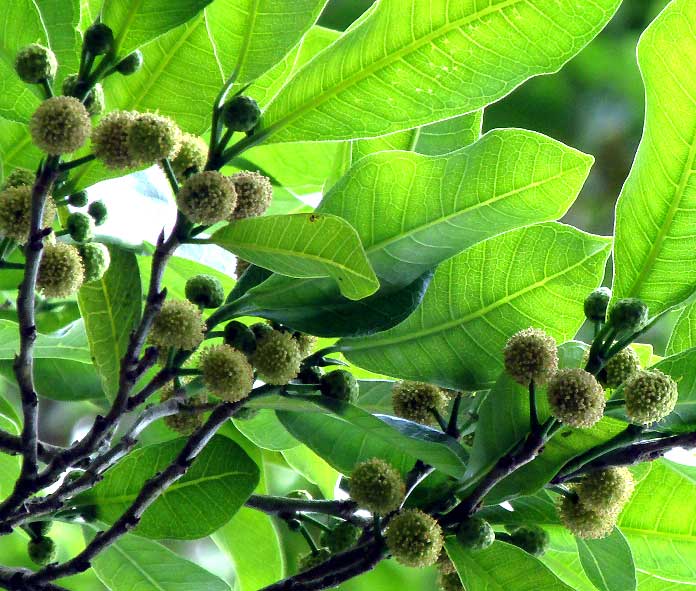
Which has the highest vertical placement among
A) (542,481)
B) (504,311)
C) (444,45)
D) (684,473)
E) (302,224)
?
(444,45)

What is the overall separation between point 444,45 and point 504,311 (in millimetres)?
392

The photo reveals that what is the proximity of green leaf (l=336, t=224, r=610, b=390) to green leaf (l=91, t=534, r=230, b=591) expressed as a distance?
0.46 m

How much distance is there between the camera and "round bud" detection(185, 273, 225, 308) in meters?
1.33

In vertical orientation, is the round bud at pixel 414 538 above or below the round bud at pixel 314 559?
above

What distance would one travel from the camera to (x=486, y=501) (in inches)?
55.7

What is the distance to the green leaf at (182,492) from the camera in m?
1.52

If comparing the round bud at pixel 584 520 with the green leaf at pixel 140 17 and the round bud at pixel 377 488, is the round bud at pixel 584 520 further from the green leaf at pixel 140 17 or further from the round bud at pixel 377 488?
the green leaf at pixel 140 17

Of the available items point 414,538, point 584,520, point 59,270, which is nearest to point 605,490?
point 584,520

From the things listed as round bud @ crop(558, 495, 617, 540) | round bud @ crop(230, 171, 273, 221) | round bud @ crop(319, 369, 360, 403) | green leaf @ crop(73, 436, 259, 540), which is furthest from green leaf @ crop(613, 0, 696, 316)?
green leaf @ crop(73, 436, 259, 540)

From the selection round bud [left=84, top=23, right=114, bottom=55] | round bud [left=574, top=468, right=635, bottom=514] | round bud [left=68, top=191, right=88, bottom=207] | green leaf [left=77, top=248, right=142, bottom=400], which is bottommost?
round bud [left=574, top=468, right=635, bottom=514]

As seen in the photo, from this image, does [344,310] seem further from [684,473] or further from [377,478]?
[684,473]

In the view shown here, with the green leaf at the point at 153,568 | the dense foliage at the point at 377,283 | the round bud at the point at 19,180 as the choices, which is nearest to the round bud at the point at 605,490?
the dense foliage at the point at 377,283

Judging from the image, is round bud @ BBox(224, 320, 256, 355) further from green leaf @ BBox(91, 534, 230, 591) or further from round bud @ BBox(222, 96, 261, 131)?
green leaf @ BBox(91, 534, 230, 591)

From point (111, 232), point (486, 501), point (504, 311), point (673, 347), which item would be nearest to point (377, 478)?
point (486, 501)
